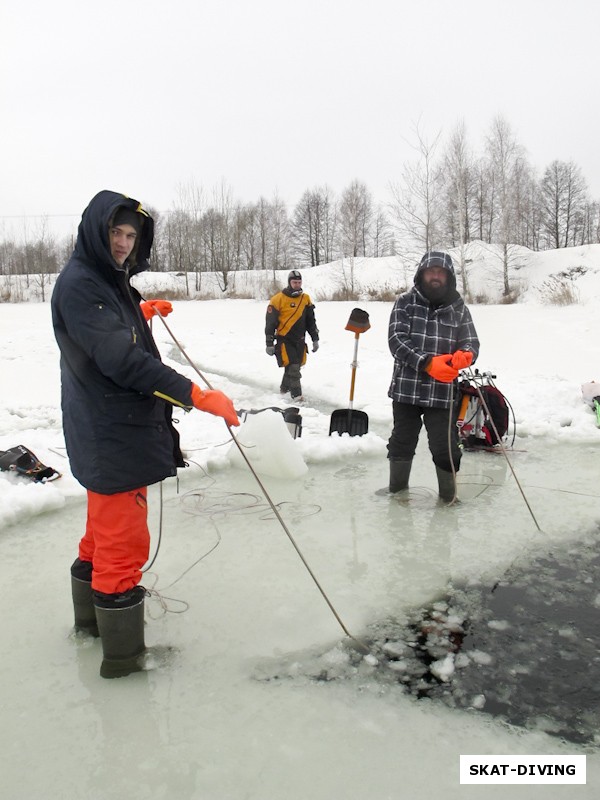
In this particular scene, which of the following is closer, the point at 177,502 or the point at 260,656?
the point at 260,656

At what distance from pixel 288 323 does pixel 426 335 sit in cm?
369

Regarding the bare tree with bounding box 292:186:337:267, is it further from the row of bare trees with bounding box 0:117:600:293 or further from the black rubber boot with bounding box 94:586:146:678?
the black rubber boot with bounding box 94:586:146:678

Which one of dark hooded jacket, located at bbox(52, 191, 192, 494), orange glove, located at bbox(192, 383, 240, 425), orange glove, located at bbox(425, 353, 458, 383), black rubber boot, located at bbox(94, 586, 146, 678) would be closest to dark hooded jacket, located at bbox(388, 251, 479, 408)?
orange glove, located at bbox(425, 353, 458, 383)

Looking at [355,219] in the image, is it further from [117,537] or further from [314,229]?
[117,537]

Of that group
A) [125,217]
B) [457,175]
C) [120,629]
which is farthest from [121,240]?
[457,175]

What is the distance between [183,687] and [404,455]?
2198 millimetres

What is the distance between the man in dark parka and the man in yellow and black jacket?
4955mm

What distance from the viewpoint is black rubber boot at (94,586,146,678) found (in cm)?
204

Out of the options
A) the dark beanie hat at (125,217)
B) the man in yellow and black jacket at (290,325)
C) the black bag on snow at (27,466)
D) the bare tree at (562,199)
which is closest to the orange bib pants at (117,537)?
the dark beanie hat at (125,217)

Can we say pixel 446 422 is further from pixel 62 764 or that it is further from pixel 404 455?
pixel 62 764

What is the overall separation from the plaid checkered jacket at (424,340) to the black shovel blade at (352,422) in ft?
4.79

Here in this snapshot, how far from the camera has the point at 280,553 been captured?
3107 millimetres

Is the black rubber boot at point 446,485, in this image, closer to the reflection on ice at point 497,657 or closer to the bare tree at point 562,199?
the reflection on ice at point 497,657

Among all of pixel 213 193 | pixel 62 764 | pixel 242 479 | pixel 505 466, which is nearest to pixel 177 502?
pixel 242 479
